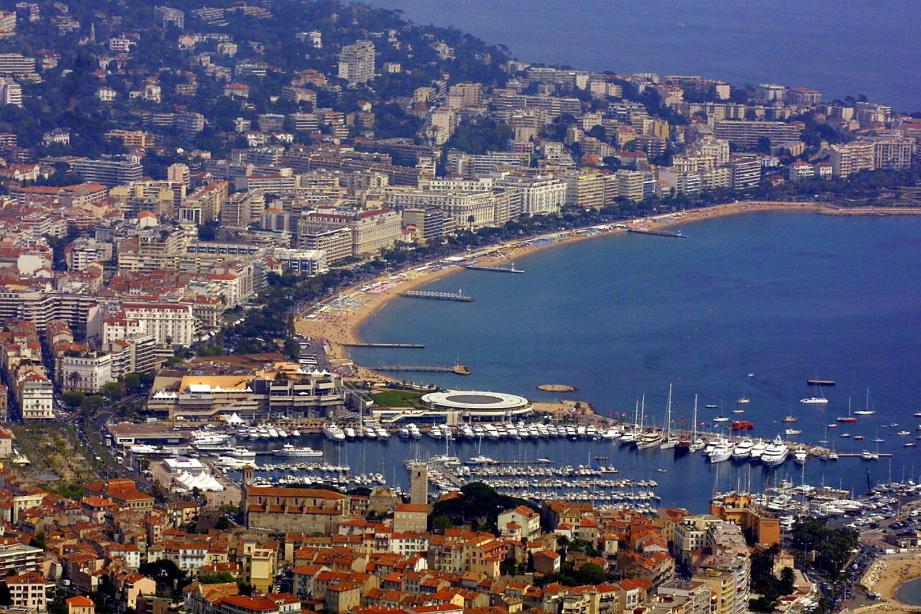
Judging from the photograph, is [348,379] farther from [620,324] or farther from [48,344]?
[620,324]

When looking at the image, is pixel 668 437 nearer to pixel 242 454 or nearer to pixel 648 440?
pixel 648 440

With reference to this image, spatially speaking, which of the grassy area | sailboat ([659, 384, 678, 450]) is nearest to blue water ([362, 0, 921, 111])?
sailboat ([659, 384, 678, 450])

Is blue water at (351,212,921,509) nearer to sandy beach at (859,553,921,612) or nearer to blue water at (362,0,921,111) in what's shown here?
sandy beach at (859,553,921,612)

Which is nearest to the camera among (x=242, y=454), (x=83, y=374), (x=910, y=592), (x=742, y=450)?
(x=910, y=592)

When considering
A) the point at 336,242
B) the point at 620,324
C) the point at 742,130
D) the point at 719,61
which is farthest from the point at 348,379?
the point at 719,61

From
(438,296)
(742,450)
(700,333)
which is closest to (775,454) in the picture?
(742,450)

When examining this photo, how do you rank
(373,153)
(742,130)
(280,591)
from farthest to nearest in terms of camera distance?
1. (742,130)
2. (373,153)
3. (280,591)
